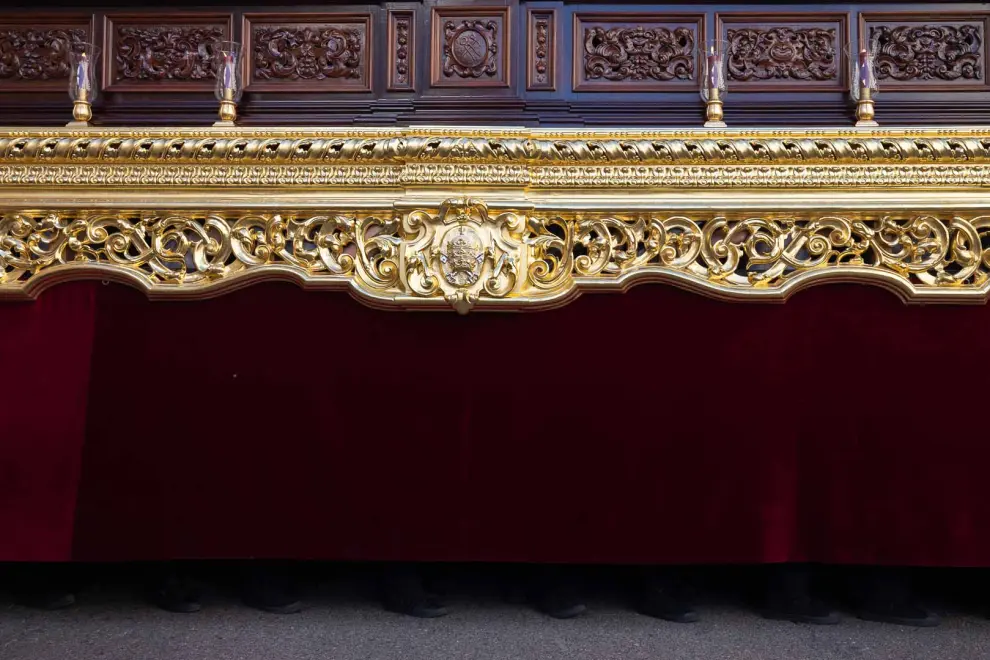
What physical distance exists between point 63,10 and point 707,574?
2.84 meters

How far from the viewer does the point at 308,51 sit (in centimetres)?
231

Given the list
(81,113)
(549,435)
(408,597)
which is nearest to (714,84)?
(549,435)

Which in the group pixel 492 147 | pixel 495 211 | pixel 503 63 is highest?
pixel 503 63

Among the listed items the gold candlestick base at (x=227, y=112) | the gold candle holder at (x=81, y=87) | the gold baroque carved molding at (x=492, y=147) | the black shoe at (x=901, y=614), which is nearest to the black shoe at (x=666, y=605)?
the black shoe at (x=901, y=614)

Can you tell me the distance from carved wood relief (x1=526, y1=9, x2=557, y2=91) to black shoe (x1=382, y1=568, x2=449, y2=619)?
158cm

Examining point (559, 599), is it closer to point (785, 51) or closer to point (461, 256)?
point (461, 256)

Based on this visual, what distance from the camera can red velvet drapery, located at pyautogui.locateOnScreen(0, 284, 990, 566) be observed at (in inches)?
70.8

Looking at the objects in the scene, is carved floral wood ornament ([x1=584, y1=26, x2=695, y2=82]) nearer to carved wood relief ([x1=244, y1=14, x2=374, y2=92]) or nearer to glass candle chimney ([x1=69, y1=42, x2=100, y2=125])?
carved wood relief ([x1=244, y1=14, x2=374, y2=92])

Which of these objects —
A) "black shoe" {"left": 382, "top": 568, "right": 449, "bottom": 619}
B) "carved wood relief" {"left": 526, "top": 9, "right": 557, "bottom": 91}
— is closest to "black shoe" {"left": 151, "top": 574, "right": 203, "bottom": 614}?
"black shoe" {"left": 382, "top": 568, "right": 449, "bottom": 619}

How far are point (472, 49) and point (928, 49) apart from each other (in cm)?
151

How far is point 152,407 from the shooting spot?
1.86 meters

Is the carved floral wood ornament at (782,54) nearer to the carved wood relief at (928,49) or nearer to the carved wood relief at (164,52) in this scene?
the carved wood relief at (928,49)

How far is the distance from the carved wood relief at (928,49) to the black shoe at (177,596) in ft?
8.80

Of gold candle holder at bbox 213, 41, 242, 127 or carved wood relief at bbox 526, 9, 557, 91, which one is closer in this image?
gold candle holder at bbox 213, 41, 242, 127
